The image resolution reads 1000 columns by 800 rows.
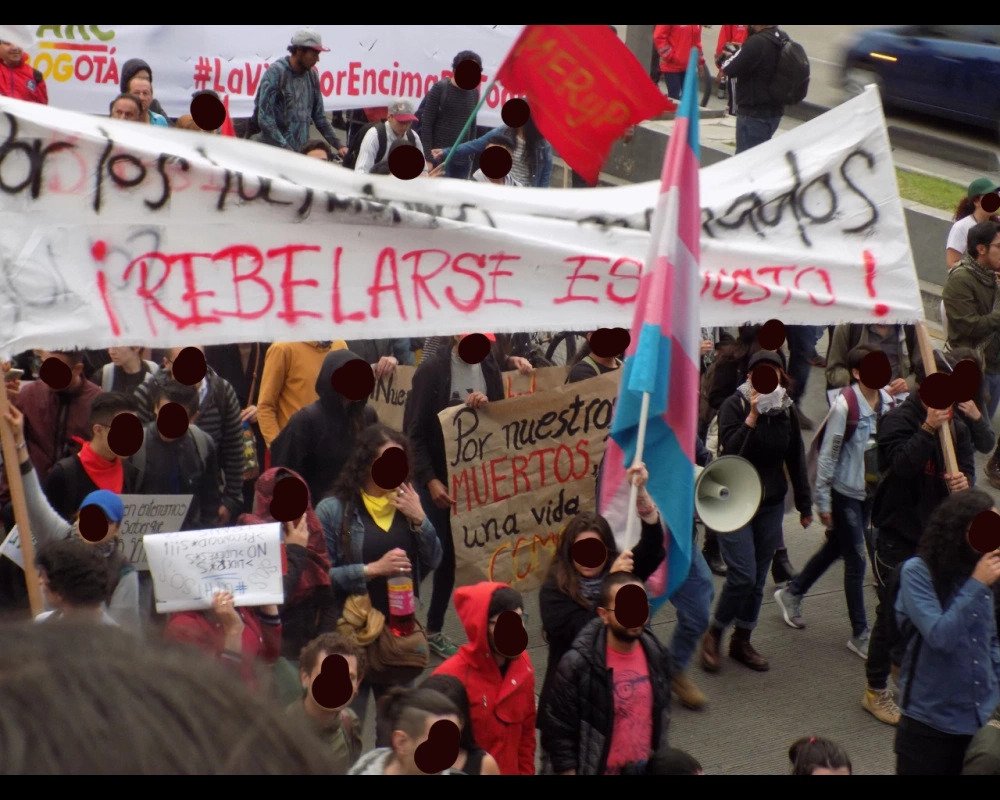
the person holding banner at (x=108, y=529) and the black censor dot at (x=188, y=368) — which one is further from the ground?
the black censor dot at (x=188, y=368)

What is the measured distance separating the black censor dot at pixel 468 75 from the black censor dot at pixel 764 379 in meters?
5.28

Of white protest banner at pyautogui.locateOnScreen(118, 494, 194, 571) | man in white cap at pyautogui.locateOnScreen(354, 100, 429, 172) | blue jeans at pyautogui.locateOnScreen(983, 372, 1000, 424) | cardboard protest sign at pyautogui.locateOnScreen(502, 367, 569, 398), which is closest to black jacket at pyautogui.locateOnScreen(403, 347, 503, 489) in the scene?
cardboard protest sign at pyautogui.locateOnScreen(502, 367, 569, 398)

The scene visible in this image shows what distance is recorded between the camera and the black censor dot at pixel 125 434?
5.05 meters

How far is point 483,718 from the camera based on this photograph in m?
4.54

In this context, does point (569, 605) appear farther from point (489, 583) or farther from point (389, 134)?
point (389, 134)

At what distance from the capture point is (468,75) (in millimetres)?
10852

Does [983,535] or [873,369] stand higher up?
[873,369]

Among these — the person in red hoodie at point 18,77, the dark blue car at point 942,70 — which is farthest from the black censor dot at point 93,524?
the dark blue car at point 942,70

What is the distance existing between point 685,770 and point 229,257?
2.06 m

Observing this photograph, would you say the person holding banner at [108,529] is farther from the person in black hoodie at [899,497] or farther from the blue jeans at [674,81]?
the blue jeans at [674,81]

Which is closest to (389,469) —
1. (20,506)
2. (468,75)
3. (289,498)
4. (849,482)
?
(289,498)

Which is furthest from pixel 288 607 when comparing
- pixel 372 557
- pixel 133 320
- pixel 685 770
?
pixel 685 770

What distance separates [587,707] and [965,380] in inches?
108

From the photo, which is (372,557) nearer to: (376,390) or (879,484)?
(376,390)
